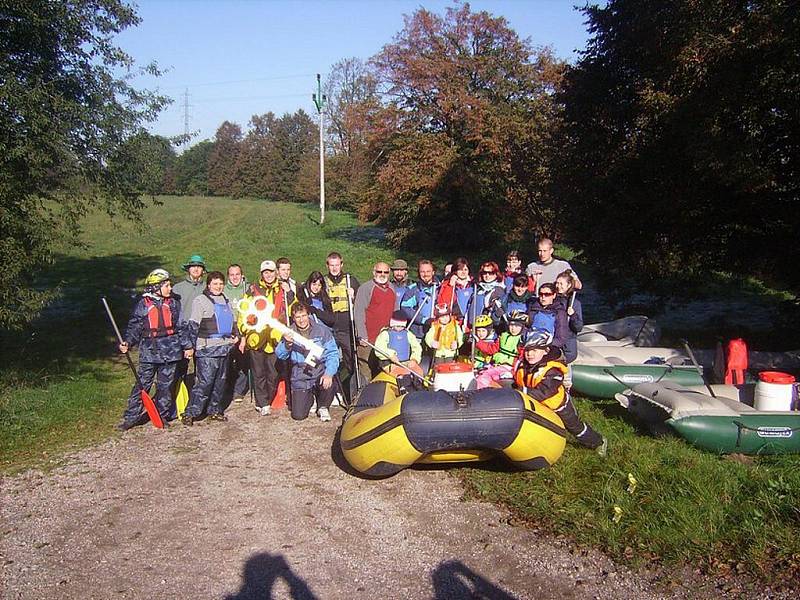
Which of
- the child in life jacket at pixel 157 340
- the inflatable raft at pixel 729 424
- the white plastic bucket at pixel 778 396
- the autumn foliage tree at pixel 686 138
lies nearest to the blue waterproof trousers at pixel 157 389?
the child in life jacket at pixel 157 340

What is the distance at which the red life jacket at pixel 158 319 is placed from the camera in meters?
8.08

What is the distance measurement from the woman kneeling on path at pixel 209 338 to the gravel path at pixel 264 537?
1.00m

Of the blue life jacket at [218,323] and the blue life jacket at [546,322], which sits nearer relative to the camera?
the blue life jacket at [546,322]

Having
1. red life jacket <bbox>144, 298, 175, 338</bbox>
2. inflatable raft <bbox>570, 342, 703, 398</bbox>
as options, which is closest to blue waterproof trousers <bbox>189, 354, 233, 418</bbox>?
red life jacket <bbox>144, 298, 175, 338</bbox>

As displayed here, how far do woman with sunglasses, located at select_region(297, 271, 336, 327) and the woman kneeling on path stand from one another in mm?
1271

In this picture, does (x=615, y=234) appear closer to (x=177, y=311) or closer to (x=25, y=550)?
(x=177, y=311)

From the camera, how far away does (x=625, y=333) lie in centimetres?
1195

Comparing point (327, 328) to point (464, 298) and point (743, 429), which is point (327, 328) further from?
point (743, 429)

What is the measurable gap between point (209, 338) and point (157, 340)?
62 centimetres

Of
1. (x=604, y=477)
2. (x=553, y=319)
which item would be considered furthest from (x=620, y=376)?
(x=604, y=477)

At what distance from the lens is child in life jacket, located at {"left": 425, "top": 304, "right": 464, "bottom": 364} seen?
8.53 metres

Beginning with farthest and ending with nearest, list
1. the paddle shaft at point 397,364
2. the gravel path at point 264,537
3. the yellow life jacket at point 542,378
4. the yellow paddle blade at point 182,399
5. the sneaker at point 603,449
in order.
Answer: the yellow paddle blade at point 182,399 < the paddle shaft at point 397,364 < the sneaker at point 603,449 < the yellow life jacket at point 542,378 < the gravel path at point 264,537

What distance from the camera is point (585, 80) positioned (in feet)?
46.1

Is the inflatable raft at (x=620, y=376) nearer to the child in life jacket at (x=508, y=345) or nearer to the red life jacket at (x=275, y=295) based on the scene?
the child in life jacket at (x=508, y=345)
